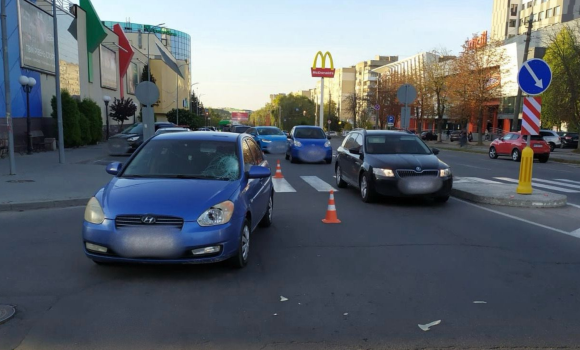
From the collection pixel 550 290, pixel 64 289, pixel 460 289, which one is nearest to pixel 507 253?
pixel 550 290

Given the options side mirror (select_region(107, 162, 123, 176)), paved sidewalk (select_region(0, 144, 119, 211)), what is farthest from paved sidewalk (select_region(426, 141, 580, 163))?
side mirror (select_region(107, 162, 123, 176))

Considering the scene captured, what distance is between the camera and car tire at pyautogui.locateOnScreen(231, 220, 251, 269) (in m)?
5.30

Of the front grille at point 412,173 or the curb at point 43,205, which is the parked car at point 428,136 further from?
the curb at point 43,205

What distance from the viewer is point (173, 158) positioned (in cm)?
618

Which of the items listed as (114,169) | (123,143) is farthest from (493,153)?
(114,169)

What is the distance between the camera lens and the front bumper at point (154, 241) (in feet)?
15.7

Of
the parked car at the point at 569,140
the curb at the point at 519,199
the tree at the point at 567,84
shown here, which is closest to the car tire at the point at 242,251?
the curb at the point at 519,199

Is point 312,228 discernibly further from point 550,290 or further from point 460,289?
point 550,290

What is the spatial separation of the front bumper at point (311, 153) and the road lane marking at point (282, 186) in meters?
6.10

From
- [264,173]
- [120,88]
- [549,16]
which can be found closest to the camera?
[264,173]

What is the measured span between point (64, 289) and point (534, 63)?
10339 mm

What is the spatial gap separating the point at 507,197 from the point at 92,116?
27.8 metres

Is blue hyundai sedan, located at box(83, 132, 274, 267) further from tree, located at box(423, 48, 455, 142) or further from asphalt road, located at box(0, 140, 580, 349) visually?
tree, located at box(423, 48, 455, 142)

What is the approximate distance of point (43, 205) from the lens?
9.45m
